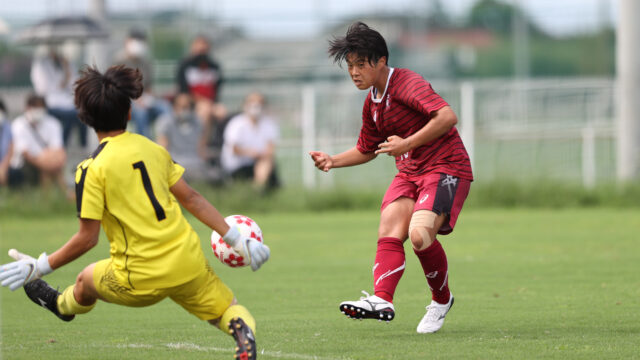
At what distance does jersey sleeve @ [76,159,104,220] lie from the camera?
5.20 meters

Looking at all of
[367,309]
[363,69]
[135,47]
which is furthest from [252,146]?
[367,309]

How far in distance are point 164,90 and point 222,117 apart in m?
5.74

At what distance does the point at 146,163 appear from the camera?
208 inches

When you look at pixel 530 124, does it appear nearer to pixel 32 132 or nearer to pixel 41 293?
pixel 32 132

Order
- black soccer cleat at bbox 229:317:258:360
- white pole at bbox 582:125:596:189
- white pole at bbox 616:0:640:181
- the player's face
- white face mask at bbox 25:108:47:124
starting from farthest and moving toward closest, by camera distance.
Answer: white pole at bbox 582:125:596:189, white pole at bbox 616:0:640:181, white face mask at bbox 25:108:47:124, the player's face, black soccer cleat at bbox 229:317:258:360

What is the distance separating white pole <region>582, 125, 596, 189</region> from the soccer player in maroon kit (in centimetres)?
1318

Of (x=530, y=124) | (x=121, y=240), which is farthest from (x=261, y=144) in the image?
(x=121, y=240)

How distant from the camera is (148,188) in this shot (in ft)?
17.3

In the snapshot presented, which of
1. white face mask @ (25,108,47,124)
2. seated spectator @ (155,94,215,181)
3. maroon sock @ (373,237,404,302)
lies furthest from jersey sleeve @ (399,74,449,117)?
seated spectator @ (155,94,215,181)

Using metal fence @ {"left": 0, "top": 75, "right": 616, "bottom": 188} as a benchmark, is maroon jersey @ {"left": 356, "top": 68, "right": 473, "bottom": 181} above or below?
above

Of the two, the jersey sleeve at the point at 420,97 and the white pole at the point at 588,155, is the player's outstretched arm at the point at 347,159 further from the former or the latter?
the white pole at the point at 588,155

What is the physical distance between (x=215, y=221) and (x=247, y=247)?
0.72 feet

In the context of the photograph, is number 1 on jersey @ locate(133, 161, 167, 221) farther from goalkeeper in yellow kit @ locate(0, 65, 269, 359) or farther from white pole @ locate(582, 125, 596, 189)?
white pole @ locate(582, 125, 596, 189)

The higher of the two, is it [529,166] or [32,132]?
[32,132]
